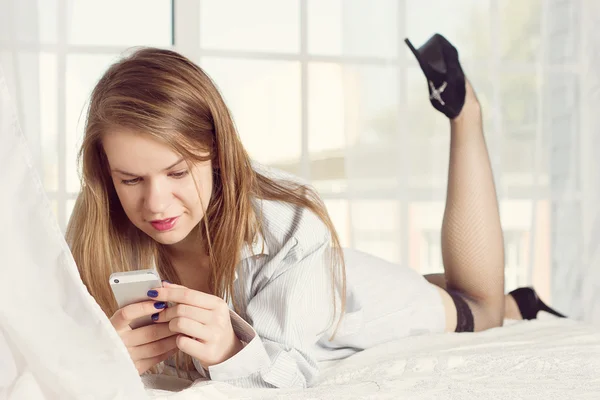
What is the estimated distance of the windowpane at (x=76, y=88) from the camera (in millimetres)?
2578

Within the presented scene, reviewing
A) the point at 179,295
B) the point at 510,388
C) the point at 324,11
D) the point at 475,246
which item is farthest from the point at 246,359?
the point at 324,11

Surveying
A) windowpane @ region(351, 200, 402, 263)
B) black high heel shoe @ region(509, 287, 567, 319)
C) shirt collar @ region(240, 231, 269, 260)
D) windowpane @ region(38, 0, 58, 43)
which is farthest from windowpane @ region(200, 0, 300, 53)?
shirt collar @ region(240, 231, 269, 260)

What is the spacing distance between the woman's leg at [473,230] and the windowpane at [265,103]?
959 millimetres

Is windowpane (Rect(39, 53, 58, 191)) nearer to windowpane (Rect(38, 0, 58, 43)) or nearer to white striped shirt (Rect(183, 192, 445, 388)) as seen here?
windowpane (Rect(38, 0, 58, 43))

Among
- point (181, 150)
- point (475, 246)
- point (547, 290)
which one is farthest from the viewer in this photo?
point (547, 290)

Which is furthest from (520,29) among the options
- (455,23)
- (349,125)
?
(349,125)

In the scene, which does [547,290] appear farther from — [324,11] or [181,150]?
[181,150]

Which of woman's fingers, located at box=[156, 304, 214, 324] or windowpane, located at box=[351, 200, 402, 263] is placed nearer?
woman's fingers, located at box=[156, 304, 214, 324]

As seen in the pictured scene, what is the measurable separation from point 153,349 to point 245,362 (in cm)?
15

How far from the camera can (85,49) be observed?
260 cm

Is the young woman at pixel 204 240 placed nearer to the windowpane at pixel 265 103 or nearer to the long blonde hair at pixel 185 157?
the long blonde hair at pixel 185 157

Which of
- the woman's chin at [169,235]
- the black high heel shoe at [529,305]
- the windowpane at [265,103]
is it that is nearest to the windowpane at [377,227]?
the windowpane at [265,103]

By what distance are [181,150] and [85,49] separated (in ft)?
5.04

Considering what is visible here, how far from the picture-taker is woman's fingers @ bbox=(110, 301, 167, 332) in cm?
109
